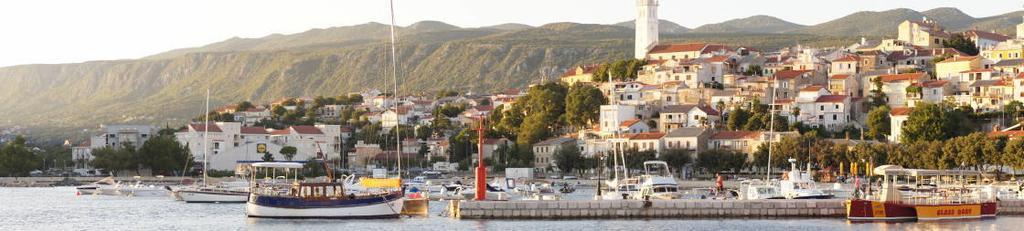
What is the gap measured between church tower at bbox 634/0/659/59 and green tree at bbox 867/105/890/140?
35.6 meters

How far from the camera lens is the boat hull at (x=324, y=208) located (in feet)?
154

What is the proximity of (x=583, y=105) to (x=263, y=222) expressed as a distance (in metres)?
62.0

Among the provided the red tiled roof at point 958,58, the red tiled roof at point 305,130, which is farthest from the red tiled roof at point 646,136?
the red tiled roof at point 305,130

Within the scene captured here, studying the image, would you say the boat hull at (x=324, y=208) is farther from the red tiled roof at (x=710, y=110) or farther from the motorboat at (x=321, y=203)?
the red tiled roof at (x=710, y=110)

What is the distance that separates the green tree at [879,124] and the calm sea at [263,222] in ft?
127

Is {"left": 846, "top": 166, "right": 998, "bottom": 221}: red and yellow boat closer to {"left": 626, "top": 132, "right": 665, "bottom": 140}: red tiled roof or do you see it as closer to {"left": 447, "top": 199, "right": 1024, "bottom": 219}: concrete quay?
{"left": 447, "top": 199, "right": 1024, "bottom": 219}: concrete quay

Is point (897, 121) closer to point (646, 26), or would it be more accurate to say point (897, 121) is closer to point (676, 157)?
point (676, 157)

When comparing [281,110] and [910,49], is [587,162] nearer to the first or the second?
[910,49]

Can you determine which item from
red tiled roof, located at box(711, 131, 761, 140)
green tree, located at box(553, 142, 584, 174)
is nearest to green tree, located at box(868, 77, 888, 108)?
red tiled roof, located at box(711, 131, 761, 140)

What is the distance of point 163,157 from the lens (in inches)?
4131

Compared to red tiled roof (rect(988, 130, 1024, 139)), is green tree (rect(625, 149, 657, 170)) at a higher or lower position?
lower

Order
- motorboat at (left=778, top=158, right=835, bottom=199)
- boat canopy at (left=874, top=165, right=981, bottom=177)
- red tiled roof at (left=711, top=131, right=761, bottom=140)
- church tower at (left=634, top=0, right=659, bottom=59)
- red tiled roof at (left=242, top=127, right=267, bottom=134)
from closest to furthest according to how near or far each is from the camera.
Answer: motorboat at (left=778, top=158, right=835, bottom=199), boat canopy at (left=874, top=165, right=981, bottom=177), red tiled roof at (left=711, top=131, right=761, bottom=140), red tiled roof at (left=242, top=127, right=267, bottom=134), church tower at (left=634, top=0, right=659, bottom=59)

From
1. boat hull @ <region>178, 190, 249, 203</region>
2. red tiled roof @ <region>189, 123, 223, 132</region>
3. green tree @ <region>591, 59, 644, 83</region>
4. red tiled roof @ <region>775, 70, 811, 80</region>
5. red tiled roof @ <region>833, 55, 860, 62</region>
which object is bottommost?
boat hull @ <region>178, 190, 249, 203</region>

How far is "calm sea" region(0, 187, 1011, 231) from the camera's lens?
42750 millimetres
